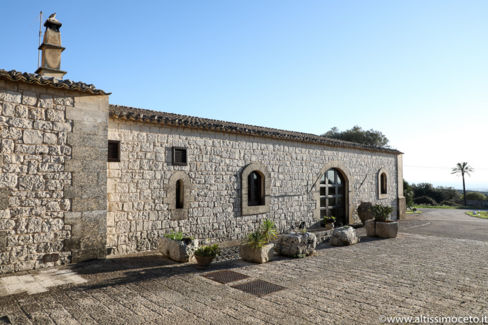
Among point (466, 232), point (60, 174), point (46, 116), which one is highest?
point (46, 116)

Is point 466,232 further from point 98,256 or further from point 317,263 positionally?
point 98,256

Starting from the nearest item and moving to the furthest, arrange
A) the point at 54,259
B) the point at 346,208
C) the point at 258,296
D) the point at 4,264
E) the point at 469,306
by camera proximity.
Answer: the point at 469,306 → the point at 258,296 → the point at 4,264 → the point at 54,259 → the point at 346,208

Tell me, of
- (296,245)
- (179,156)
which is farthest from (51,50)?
(296,245)

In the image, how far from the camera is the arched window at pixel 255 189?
10.4m

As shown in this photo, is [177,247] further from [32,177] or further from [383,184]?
[383,184]

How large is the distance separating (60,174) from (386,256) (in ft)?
24.3

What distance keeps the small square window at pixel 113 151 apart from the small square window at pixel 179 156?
1.44 meters

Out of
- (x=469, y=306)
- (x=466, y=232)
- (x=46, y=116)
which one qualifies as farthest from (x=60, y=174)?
(x=466, y=232)

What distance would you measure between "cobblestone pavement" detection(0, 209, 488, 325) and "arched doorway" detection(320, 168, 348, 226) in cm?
556

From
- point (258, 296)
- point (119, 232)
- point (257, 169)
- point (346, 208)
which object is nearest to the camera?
point (258, 296)

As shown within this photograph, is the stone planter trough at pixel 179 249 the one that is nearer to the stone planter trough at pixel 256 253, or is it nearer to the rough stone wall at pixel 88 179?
the stone planter trough at pixel 256 253

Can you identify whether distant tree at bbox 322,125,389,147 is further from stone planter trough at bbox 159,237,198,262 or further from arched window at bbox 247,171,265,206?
stone planter trough at bbox 159,237,198,262

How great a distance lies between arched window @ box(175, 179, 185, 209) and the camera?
8.50 metres

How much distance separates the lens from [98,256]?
6.55 m
